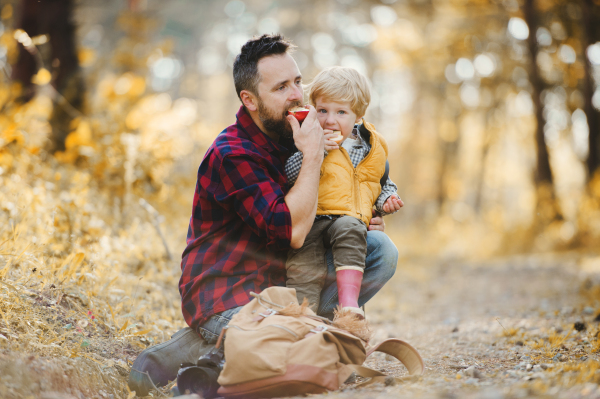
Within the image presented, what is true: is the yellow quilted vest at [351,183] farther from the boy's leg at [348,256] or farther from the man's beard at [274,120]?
the man's beard at [274,120]

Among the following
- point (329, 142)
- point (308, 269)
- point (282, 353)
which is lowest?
point (282, 353)

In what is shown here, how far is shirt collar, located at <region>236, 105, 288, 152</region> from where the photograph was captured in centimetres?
274

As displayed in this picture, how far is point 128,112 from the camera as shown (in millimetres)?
5898

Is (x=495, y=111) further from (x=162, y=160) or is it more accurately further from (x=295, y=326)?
(x=295, y=326)

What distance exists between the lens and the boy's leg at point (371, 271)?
2.83 metres

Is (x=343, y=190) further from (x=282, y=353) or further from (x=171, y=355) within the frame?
(x=171, y=355)

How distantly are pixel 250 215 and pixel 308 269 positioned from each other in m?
0.46

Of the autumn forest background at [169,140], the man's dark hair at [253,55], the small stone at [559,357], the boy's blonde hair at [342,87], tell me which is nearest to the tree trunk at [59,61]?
the autumn forest background at [169,140]

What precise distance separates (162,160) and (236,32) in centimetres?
2094

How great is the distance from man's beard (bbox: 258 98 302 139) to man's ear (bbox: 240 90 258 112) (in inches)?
1.4

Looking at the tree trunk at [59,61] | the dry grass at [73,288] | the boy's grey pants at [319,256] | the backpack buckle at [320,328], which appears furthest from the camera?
the tree trunk at [59,61]

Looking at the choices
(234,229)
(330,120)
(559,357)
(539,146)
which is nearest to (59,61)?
(330,120)

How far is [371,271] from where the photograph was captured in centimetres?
286

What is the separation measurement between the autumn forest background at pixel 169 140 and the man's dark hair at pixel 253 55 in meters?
0.43
